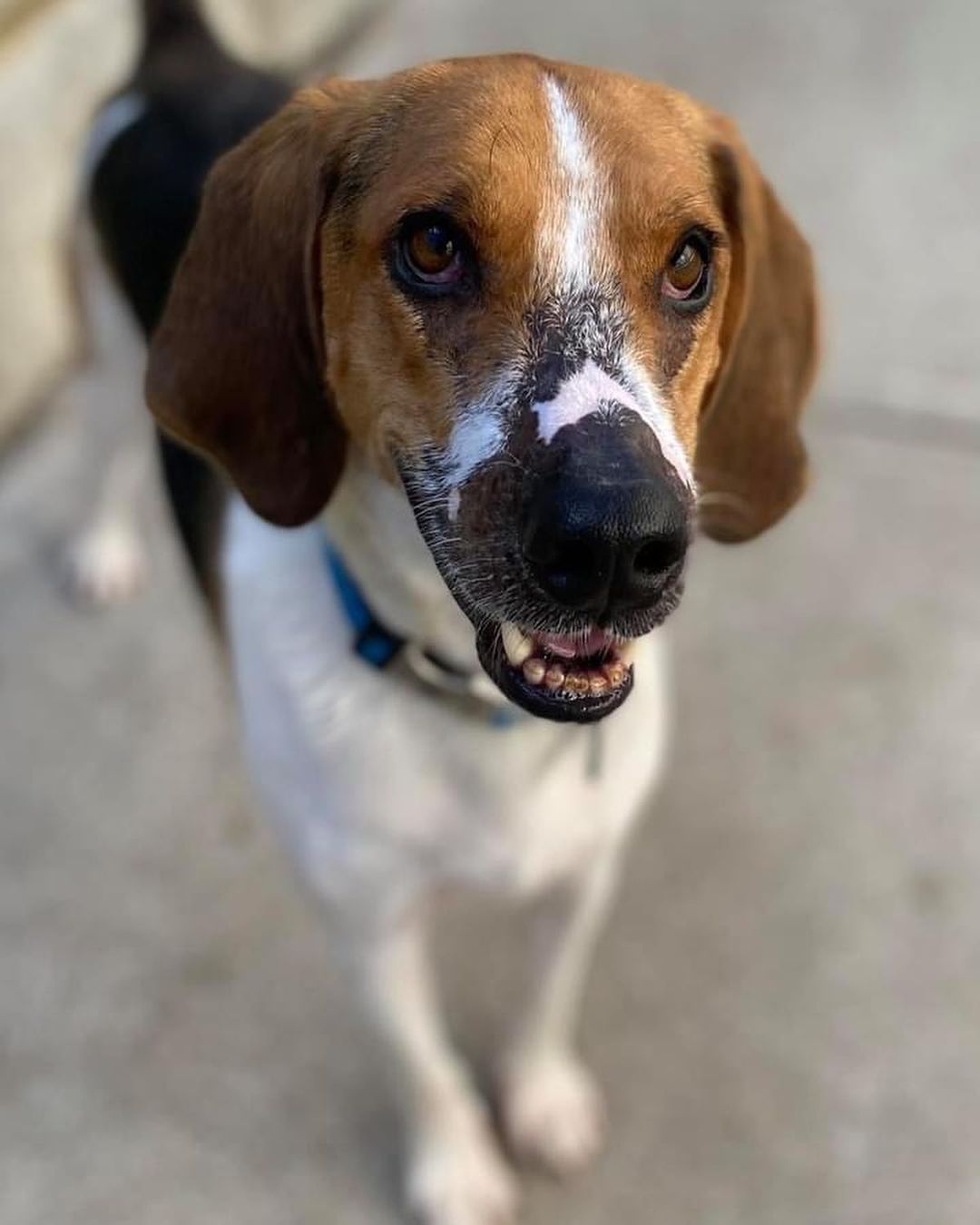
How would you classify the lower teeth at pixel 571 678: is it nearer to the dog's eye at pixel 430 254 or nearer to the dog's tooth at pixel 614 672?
the dog's tooth at pixel 614 672

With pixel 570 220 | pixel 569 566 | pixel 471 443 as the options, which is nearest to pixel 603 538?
pixel 569 566

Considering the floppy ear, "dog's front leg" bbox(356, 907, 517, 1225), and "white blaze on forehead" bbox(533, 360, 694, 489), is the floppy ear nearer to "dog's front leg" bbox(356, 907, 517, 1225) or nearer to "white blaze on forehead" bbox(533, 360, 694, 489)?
"white blaze on forehead" bbox(533, 360, 694, 489)

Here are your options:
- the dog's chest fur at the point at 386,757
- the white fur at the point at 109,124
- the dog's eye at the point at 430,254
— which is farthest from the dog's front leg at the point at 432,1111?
the white fur at the point at 109,124

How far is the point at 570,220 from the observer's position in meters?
1.26

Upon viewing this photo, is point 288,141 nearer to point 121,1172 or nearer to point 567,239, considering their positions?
point 567,239

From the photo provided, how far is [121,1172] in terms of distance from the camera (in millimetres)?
2150

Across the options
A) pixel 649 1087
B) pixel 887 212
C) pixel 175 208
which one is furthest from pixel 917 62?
pixel 649 1087

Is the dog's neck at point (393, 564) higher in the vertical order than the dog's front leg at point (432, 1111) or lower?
higher

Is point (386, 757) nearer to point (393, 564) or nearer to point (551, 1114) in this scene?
point (393, 564)

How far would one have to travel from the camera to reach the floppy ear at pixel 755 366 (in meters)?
1.53

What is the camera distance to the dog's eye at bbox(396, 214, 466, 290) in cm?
129

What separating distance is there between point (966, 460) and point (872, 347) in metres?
0.42

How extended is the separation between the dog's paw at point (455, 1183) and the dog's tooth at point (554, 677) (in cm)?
104

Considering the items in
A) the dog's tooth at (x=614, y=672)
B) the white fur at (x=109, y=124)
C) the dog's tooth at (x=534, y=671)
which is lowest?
the dog's tooth at (x=614, y=672)
